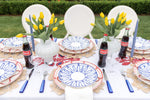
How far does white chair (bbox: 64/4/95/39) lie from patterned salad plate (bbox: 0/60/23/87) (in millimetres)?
1201

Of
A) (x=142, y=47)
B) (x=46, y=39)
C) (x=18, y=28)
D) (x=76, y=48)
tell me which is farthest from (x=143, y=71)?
(x=18, y=28)

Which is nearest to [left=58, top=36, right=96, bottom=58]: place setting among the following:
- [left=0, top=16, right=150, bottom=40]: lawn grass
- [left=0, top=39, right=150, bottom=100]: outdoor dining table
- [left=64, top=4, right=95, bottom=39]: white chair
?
[left=0, top=39, right=150, bottom=100]: outdoor dining table

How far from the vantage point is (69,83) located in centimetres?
101

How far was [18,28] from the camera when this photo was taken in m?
4.30

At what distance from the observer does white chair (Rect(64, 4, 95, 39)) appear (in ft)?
7.36

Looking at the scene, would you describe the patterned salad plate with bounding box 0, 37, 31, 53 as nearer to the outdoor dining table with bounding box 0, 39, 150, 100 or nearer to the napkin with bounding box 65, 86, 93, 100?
the outdoor dining table with bounding box 0, 39, 150, 100

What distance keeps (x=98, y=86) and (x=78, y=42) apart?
0.68m

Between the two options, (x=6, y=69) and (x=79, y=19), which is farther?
(x=79, y=19)

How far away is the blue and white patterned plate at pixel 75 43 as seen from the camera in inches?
58.9

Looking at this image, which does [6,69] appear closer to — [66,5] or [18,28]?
[18,28]

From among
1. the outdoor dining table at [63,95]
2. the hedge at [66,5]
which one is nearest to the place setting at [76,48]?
the outdoor dining table at [63,95]

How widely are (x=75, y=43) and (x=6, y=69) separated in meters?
0.72

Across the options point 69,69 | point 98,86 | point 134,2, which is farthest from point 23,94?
point 134,2

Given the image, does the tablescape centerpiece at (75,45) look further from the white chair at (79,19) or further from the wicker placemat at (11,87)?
the white chair at (79,19)
